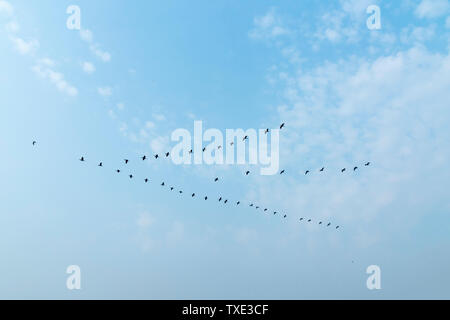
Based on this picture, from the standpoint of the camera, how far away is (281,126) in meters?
43.9
